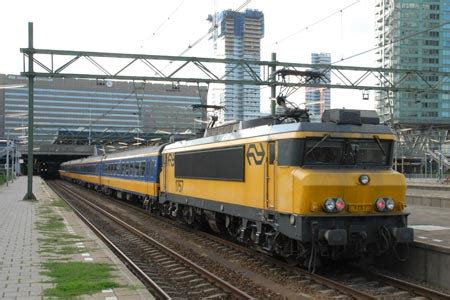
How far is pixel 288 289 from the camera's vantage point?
9.31 meters

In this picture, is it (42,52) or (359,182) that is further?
(42,52)

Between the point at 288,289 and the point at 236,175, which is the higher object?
the point at 236,175

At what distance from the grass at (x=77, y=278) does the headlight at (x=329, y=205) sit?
3.74 meters

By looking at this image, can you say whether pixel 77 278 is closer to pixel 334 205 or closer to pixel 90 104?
pixel 334 205

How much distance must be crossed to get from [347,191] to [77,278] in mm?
4783

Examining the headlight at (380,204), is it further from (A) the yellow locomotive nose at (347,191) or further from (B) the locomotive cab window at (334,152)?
(B) the locomotive cab window at (334,152)

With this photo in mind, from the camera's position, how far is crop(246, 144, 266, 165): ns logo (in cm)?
1111

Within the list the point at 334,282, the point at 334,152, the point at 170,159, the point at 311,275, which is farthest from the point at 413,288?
the point at 170,159

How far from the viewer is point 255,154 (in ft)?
37.6

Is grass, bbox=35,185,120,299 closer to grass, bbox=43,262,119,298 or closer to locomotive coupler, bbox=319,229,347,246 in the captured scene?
grass, bbox=43,262,119,298

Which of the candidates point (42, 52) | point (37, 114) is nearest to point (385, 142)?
point (42, 52)

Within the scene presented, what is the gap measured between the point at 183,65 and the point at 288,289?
53.1 ft

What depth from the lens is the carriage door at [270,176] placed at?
34.6 feet

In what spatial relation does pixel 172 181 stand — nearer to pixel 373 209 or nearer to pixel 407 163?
pixel 373 209
